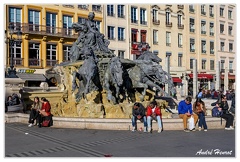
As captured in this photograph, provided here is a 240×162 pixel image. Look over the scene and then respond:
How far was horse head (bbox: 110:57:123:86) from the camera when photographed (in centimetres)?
1576

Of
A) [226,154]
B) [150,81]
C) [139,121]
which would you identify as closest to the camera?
[226,154]

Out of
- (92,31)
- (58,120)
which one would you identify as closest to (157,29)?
(92,31)

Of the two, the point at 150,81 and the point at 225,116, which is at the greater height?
the point at 150,81

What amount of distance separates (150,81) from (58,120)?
237 inches

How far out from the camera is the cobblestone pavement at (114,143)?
888 cm

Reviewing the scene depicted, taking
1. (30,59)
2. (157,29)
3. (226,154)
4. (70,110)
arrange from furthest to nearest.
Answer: (157,29)
(30,59)
(70,110)
(226,154)

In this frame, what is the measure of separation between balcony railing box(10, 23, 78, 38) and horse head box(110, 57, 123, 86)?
21560 mm

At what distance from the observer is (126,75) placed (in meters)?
18.0

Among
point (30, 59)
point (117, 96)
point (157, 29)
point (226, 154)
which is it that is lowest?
point (226, 154)

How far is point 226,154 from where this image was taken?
344 inches

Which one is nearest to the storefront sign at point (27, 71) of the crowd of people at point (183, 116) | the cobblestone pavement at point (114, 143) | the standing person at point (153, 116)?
the cobblestone pavement at point (114, 143)

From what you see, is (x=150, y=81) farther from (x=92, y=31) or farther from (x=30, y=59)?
(x=30, y=59)

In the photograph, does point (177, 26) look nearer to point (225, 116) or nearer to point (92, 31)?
point (92, 31)

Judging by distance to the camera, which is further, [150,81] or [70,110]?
[150,81]
